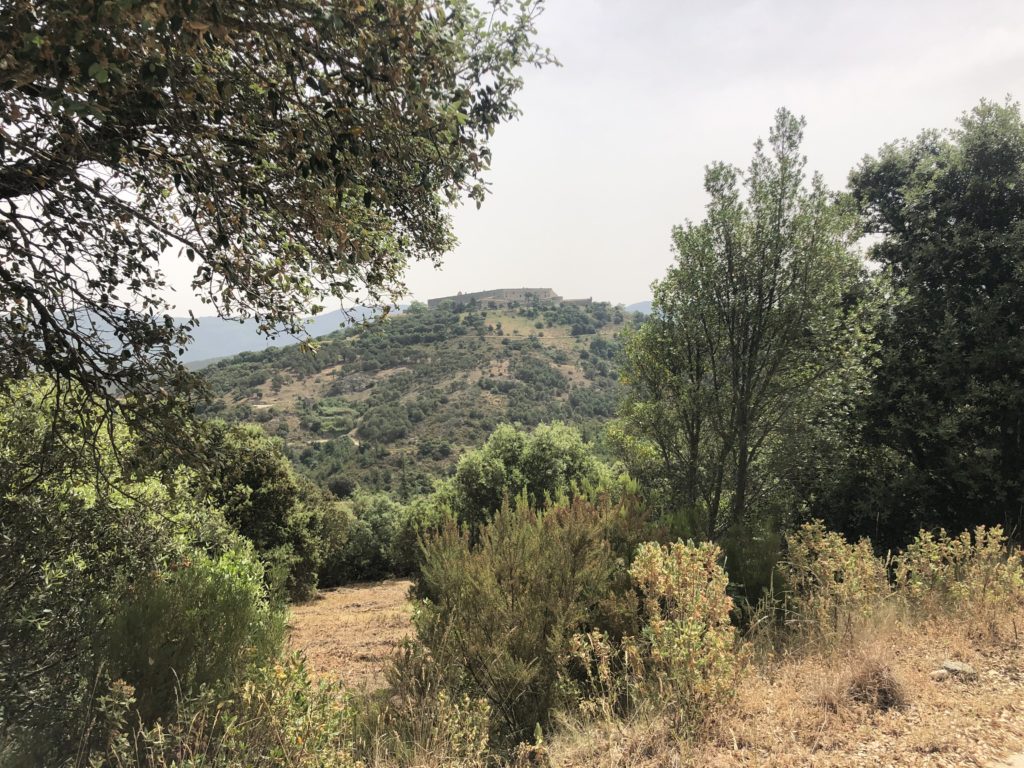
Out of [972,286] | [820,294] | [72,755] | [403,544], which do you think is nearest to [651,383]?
[820,294]

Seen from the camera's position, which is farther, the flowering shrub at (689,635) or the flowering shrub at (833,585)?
the flowering shrub at (833,585)

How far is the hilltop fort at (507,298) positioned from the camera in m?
148

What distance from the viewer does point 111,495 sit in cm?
470

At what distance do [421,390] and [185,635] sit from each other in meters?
82.9

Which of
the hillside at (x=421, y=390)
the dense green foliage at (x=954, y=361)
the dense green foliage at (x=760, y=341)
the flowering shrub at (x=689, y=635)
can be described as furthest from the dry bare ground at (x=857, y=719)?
the hillside at (x=421, y=390)

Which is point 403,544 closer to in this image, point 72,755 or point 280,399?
point 72,755

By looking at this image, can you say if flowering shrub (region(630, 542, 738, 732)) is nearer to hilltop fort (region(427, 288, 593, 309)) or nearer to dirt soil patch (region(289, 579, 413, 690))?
dirt soil patch (region(289, 579, 413, 690))

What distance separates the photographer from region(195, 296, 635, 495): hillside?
64.4 m

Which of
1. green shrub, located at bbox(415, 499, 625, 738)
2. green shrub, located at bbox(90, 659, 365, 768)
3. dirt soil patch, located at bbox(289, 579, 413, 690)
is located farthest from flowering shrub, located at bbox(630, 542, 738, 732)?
dirt soil patch, located at bbox(289, 579, 413, 690)

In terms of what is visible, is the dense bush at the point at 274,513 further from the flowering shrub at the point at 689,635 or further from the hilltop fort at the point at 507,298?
the hilltop fort at the point at 507,298

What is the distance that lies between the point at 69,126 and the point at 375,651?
8.16 metres

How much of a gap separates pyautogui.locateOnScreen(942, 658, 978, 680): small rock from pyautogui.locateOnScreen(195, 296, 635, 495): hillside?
4946cm

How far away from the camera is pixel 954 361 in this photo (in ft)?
28.9

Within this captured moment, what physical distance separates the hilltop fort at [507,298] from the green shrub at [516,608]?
139663 mm
